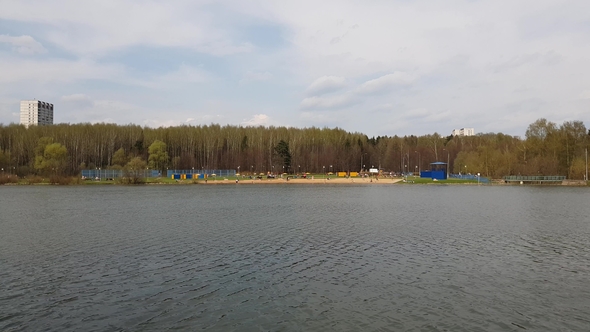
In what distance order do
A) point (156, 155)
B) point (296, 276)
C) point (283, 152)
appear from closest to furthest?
point (296, 276)
point (156, 155)
point (283, 152)

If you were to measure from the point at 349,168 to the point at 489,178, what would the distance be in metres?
60.8

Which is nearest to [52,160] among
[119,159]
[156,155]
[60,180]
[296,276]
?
[60,180]

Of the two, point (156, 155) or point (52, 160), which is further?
point (156, 155)

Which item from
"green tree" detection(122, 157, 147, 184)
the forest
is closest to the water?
"green tree" detection(122, 157, 147, 184)

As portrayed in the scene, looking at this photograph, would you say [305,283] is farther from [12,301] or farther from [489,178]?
[489,178]

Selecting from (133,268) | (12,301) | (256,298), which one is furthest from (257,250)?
(12,301)

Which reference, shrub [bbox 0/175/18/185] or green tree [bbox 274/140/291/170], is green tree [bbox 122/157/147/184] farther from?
green tree [bbox 274/140/291/170]

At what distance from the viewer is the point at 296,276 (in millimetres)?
16438

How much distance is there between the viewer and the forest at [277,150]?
96.1 m

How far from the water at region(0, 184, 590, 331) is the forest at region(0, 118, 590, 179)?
74.4 metres

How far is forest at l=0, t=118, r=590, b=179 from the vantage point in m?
96.1

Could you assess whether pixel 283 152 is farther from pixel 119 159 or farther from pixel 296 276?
pixel 296 276

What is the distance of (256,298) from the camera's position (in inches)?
546

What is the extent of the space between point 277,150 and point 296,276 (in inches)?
4715
